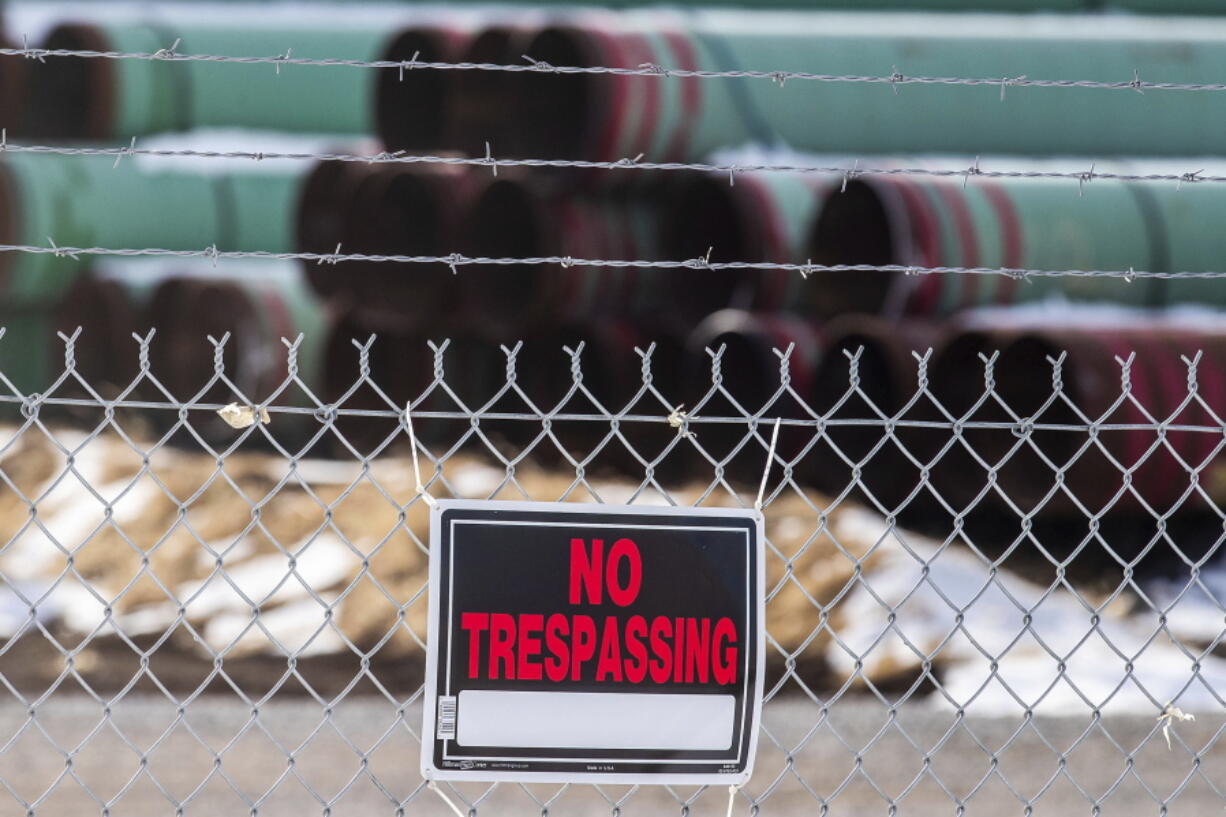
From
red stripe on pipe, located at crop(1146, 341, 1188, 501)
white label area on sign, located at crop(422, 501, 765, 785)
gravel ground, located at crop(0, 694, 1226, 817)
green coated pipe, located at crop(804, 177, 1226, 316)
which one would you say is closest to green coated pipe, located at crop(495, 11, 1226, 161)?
green coated pipe, located at crop(804, 177, 1226, 316)

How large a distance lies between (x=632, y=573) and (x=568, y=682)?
165mm

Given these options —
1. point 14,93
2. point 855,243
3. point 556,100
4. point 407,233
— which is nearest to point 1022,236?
point 855,243

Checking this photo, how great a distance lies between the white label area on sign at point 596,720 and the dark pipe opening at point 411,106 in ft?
17.9

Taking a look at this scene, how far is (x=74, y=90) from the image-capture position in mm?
7953

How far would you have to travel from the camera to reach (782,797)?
3891 millimetres

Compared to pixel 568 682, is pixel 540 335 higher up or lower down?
lower down

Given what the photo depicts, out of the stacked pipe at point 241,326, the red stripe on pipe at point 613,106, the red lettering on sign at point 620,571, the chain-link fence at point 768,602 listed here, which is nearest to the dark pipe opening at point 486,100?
the red stripe on pipe at point 613,106

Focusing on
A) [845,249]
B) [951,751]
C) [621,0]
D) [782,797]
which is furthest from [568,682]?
[621,0]

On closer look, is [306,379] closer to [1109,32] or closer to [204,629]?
[204,629]

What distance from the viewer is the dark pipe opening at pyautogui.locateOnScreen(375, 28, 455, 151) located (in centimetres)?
718

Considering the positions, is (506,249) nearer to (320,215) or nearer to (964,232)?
(320,215)

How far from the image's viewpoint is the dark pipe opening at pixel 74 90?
7.88 metres

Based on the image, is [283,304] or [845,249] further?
[283,304]

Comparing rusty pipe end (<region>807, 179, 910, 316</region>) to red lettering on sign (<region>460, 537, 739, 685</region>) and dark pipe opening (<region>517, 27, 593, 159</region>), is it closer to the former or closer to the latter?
dark pipe opening (<region>517, 27, 593, 159</region>)
